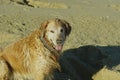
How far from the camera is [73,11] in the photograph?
1535 cm

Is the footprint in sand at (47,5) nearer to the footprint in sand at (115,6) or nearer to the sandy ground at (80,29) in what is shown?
the sandy ground at (80,29)

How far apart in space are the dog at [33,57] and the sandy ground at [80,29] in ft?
3.38

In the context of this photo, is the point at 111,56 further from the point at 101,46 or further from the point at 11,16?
the point at 11,16

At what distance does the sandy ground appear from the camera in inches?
408

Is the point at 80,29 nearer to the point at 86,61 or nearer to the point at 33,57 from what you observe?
the point at 86,61

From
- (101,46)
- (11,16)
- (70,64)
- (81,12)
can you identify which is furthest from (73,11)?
(70,64)

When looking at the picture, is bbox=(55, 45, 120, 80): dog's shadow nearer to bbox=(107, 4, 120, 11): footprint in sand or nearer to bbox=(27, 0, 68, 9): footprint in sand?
bbox=(27, 0, 68, 9): footprint in sand

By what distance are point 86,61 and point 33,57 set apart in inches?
95.5

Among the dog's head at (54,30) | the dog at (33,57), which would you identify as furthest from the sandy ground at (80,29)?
the dog's head at (54,30)

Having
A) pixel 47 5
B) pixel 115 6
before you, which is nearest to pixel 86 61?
pixel 47 5

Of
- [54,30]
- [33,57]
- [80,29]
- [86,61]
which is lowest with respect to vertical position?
[86,61]

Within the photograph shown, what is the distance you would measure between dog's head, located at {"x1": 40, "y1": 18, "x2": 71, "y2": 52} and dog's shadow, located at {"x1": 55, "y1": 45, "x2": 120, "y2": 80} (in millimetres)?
1463

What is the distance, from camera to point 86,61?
10852mm

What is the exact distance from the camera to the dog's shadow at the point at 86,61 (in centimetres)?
1013
